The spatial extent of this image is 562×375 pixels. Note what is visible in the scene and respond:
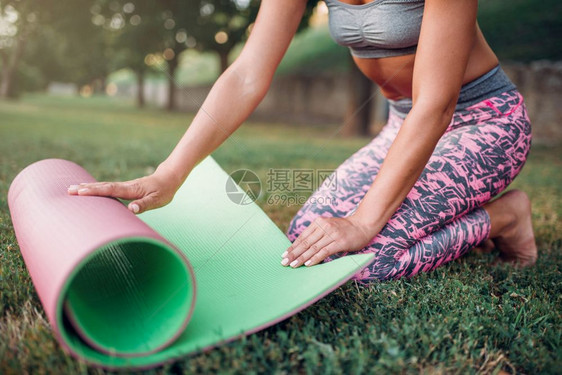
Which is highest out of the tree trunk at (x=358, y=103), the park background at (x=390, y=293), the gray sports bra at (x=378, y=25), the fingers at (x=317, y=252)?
the gray sports bra at (x=378, y=25)

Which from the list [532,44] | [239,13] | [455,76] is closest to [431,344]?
[455,76]

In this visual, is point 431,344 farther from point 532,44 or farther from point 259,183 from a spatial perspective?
point 532,44

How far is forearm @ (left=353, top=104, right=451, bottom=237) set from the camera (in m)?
1.56

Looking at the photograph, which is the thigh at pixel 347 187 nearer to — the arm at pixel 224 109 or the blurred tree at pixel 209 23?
the arm at pixel 224 109

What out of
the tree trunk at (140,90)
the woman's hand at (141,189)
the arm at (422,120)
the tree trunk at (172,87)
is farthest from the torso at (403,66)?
the tree trunk at (140,90)

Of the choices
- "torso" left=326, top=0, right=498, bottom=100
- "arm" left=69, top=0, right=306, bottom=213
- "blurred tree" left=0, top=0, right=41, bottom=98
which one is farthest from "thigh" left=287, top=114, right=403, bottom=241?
"blurred tree" left=0, top=0, right=41, bottom=98

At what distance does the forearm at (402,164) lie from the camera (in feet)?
5.10

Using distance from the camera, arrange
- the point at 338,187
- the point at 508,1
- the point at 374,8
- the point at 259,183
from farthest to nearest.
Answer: the point at 508,1, the point at 259,183, the point at 338,187, the point at 374,8

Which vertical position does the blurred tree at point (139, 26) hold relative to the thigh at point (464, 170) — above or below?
below

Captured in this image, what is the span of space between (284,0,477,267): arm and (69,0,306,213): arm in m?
0.51

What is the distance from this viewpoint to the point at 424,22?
5.19 feet

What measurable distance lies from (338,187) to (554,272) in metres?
0.99

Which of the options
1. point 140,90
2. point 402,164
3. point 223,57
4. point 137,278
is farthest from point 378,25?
point 140,90

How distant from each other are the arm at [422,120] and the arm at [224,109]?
0.51 metres
